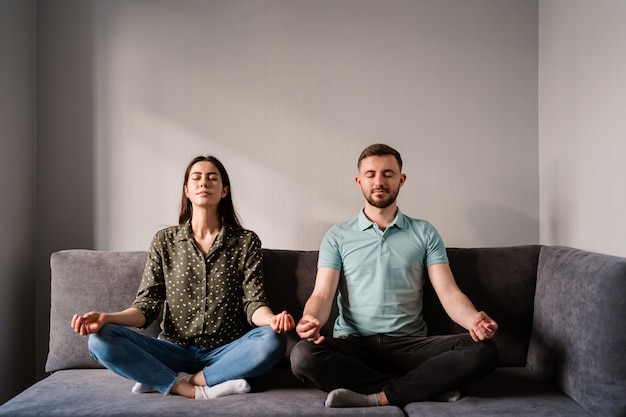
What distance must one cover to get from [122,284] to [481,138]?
1.82m

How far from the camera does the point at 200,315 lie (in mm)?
2221

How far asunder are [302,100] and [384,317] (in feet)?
3.89

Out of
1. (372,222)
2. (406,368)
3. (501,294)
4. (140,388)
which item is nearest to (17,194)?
(140,388)

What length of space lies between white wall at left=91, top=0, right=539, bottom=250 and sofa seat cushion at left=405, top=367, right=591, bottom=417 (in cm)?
95

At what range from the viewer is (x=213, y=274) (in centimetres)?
227

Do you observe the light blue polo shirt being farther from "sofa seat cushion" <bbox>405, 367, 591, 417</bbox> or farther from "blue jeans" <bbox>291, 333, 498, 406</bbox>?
"sofa seat cushion" <bbox>405, 367, 591, 417</bbox>

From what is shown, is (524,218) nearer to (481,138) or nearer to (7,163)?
(481,138)

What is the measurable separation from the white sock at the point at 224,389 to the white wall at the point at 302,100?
3.38 feet

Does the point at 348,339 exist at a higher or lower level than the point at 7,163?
lower

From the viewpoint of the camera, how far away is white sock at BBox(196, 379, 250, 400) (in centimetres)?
193

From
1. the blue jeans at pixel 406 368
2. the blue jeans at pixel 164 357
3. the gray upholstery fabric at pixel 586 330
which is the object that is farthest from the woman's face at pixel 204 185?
the gray upholstery fabric at pixel 586 330

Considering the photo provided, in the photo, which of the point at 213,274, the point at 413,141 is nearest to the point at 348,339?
the point at 213,274

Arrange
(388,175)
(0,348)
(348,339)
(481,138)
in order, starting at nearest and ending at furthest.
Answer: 1. (348,339)
2. (388,175)
3. (0,348)
4. (481,138)

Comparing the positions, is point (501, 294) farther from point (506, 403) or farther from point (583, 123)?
point (583, 123)
